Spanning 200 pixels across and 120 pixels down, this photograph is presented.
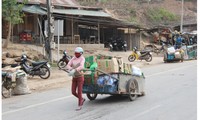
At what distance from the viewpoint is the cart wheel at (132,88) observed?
35.8 ft

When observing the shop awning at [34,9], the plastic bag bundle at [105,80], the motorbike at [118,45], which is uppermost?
the shop awning at [34,9]

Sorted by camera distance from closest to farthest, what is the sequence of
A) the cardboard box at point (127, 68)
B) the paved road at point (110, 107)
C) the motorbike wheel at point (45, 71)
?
the paved road at point (110, 107)
the cardboard box at point (127, 68)
the motorbike wheel at point (45, 71)

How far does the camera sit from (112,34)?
41.4 meters

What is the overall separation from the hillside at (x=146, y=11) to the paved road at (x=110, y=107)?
1485 inches

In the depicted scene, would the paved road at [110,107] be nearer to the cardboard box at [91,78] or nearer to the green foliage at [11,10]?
the cardboard box at [91,78]

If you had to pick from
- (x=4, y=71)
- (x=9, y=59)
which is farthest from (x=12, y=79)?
(x=9, y=59)

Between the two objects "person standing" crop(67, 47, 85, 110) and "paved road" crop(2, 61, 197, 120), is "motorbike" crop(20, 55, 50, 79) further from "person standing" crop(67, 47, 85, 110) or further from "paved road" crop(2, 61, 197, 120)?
"person standing" crop(67, 47, 85, 110)

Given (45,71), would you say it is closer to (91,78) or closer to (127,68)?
(127,68)

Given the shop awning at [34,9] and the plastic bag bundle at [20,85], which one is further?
the shop awning at [34,9]

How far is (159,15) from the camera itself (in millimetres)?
59562

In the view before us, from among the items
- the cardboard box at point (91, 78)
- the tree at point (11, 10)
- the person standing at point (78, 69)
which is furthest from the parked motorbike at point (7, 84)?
the tree at point (11, 10)

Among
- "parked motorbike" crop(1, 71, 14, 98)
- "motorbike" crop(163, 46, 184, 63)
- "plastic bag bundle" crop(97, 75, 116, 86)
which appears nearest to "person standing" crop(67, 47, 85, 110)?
"plastic bag bundle" crop(97, 75, 116, 86)

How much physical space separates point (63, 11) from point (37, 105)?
21.3m

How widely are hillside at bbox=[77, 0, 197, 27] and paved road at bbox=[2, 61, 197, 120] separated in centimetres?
3771
